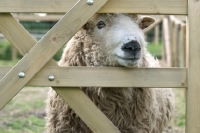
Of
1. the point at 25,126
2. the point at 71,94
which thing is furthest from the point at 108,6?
the point at 25,126

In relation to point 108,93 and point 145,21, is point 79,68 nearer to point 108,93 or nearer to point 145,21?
point 108,93

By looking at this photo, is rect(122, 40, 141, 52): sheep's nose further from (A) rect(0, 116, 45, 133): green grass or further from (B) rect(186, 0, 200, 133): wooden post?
(A) rect(0, 116, 45, 133): green grass

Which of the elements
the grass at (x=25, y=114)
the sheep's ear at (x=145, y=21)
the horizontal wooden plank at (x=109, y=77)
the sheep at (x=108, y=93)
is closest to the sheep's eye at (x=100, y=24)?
the sheep at (x=108, y=93)

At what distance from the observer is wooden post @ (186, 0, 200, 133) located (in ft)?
11.2

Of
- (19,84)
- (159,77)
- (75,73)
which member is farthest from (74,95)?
(159,77)

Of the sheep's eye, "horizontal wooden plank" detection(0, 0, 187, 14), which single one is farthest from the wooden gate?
the sheep's eye

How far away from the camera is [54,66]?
343 centimetres

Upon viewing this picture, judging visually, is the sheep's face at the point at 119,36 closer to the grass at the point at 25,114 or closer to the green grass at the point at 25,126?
the green grass at the point at 25,126

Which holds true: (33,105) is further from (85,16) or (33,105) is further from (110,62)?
(85,16)

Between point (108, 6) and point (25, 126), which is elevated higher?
point (108, 6)

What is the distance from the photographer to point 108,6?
3.41 m

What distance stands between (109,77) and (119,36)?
0.59 metres

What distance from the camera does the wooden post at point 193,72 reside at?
3.41 meters

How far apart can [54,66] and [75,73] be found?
17cm
